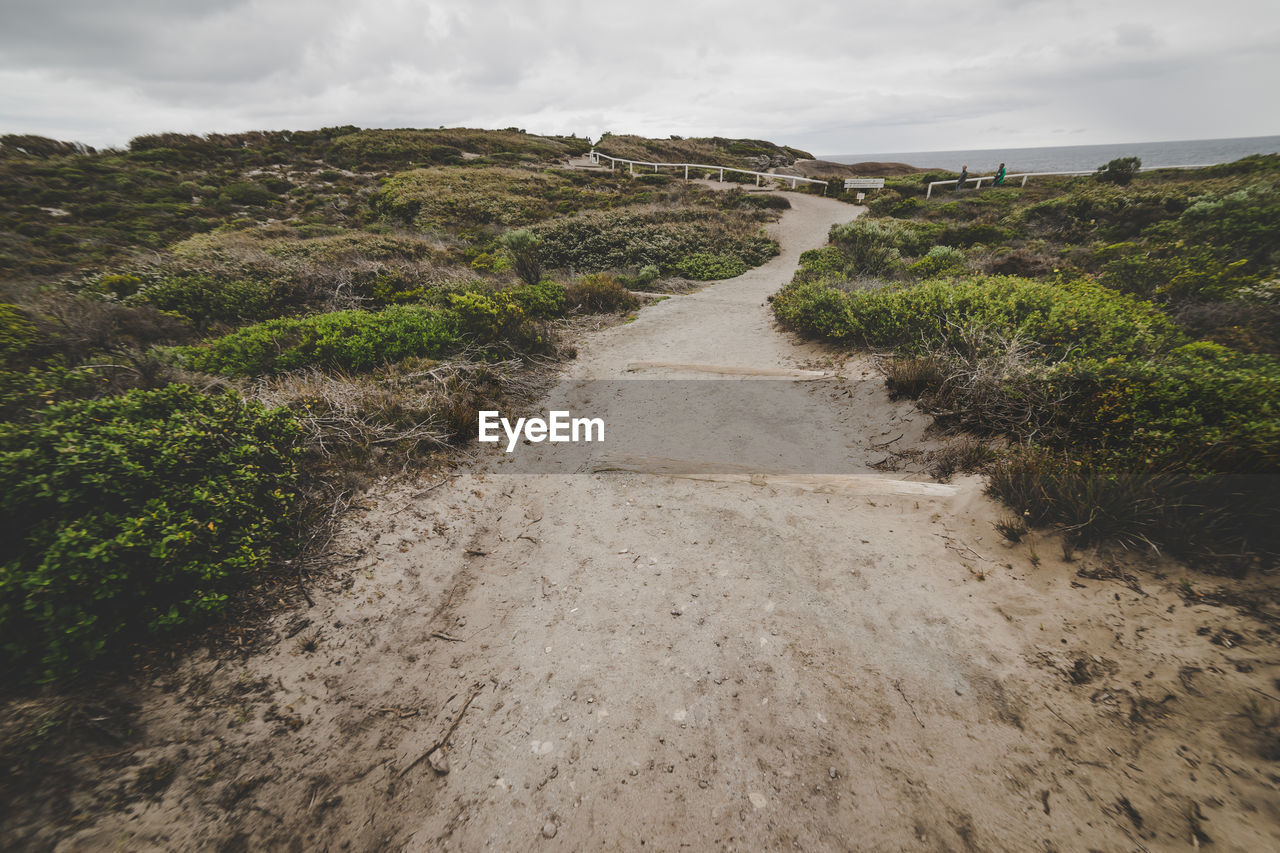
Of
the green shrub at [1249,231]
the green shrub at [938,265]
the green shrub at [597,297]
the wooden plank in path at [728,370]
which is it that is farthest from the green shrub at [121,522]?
the green shrub at [1249,231]

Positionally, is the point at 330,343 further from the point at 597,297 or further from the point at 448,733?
the point at 597,297

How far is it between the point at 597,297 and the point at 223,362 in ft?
27.1

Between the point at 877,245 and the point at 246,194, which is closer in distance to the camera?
the point at 877,245

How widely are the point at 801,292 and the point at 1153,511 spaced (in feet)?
26.5

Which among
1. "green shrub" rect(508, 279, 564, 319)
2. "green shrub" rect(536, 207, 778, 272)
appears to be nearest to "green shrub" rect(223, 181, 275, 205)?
"green shrub" rect(536, 207, 778, 272)

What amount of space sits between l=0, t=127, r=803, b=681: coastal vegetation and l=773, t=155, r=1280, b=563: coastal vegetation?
6.62 metres

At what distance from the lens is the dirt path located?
7.82ft

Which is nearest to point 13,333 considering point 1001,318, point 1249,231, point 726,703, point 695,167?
point 726,703

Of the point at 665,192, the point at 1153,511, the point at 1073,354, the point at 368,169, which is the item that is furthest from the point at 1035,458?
the point at 368,169

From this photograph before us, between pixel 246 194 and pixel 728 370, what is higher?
pixel 246 194

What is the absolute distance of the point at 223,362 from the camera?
6.32 metres

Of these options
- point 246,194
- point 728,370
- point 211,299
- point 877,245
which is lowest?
point 728,370

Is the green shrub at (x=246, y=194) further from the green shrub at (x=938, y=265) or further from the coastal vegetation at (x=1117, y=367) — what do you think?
the green shrub at (x=938, y=265)

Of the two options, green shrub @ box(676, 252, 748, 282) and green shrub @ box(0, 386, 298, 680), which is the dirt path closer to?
green shrub @ box(0, 386, 298, 680)
